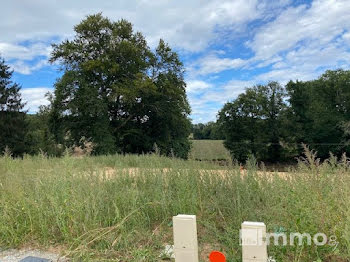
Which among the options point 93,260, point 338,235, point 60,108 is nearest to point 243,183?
point 338,235

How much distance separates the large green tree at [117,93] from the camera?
66.7 ft

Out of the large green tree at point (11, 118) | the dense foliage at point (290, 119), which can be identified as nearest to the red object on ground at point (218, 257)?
the large green tree at point (11, 118)

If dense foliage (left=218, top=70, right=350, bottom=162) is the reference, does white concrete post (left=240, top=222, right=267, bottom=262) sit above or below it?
below

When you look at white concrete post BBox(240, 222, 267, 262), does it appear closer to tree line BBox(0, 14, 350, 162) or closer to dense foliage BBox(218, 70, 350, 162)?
tree line BBox(0, 14, 350, 162)

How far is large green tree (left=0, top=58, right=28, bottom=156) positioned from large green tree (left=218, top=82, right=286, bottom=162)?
22.3 meters

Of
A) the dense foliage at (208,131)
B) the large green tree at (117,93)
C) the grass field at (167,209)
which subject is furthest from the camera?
the dense foliage at (208,131)

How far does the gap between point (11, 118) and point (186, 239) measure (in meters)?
26.5

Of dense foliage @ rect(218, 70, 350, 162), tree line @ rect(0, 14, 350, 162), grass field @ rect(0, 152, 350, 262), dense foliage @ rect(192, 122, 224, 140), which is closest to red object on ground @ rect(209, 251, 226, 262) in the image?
grass field @ rect(0, 152, 350, 262)

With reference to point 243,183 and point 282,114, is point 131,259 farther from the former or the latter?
point 282,114

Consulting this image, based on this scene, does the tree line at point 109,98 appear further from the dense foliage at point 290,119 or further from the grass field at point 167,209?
the grass field at point 167,209

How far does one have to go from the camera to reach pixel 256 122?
33406 mm

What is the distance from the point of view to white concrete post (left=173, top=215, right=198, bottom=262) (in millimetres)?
2006

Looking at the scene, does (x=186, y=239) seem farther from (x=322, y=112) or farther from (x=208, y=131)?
(x=208, y=131)

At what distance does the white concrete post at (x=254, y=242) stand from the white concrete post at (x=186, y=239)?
37 centimetres
